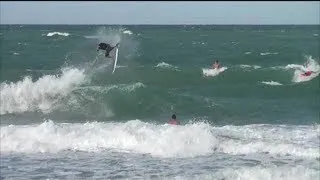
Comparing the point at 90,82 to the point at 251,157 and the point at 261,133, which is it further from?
the point at 251,157

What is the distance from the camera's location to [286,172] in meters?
12.0

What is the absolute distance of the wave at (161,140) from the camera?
48.8ft

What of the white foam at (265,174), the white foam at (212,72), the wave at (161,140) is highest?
the white foam at (212,72)

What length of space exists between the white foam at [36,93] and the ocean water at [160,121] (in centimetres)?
5

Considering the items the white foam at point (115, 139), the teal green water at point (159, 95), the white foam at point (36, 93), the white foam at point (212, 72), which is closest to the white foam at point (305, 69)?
the teal green water at point (159, 95)

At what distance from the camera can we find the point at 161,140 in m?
15.8

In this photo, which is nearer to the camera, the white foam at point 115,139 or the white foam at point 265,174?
the white foam at point 265,174

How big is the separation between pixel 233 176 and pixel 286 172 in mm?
1284

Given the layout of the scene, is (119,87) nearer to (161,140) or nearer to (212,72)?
(212,72)

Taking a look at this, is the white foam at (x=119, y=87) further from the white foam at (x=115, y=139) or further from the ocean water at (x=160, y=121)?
the white foam at (x=115, y=139)

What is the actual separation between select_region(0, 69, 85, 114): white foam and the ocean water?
45mm

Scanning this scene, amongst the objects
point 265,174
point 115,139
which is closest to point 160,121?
point 115,139

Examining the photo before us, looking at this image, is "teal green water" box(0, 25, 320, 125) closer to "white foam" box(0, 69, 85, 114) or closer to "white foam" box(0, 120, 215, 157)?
"white foam" box(0, 69, 85, 114)

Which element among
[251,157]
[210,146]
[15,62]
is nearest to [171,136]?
[210,146]
